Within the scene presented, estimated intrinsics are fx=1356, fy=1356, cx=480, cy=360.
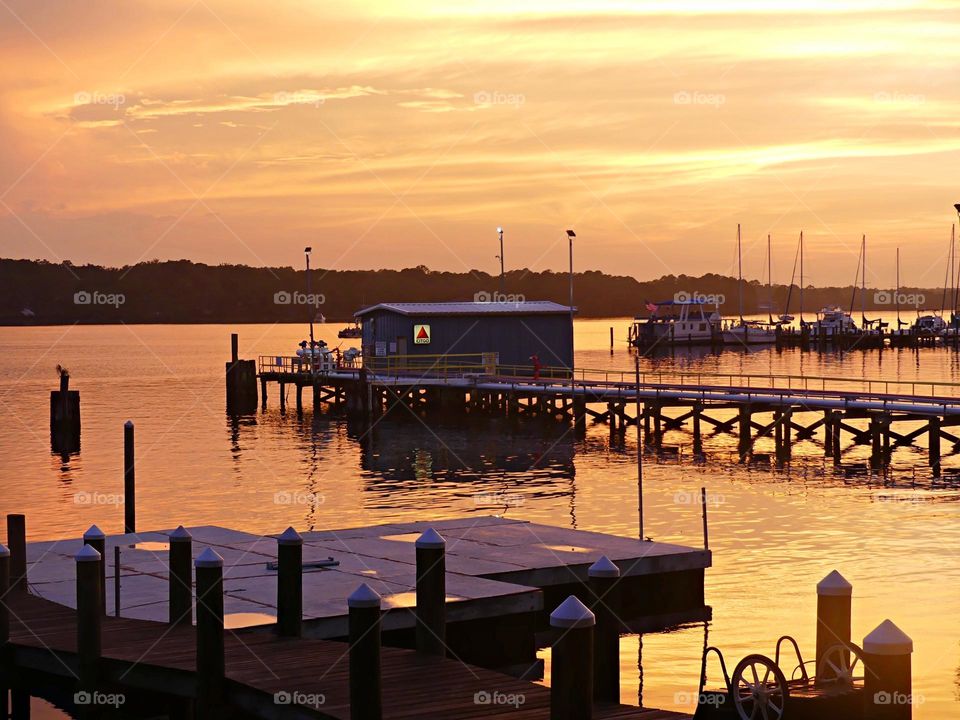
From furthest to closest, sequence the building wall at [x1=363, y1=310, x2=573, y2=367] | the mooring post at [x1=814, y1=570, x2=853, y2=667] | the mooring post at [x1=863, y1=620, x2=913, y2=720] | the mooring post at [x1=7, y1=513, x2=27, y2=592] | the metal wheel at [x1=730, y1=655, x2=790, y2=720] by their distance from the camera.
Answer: the building wall at [x1=363, y1=310, x2=573, y2=367]
the mooring post at [x1=7, y1=513, x2=27, y2=592]
the mooring post at [x1=814, y1=570, x2=853, y2=667]
the metal wheel at [x1=730, y1=655, x2=790, y2=720]
the mooring post at [x1=863, y1=620, x2=913, y2=720]

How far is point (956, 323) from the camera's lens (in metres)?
186

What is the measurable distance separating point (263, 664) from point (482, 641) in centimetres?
516

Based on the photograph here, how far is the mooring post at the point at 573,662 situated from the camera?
465 inches

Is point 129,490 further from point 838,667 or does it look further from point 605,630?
point 838,667

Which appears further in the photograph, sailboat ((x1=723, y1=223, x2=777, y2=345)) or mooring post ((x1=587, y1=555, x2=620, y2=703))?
sailboat ((x1=723, y1=223, x2=777, y2=345))

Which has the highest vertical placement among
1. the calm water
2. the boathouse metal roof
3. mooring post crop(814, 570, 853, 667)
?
the boathouse metal roof

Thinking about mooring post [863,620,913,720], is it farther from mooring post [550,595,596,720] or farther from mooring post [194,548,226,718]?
mooring post [194,548,226,718]

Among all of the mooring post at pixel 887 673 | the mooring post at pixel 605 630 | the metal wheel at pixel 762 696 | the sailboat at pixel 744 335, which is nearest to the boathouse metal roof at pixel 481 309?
the mooring post at pixel 605 630

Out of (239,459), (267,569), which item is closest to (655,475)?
(239,459)

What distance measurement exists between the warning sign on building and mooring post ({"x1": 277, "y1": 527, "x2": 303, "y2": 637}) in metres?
57.8

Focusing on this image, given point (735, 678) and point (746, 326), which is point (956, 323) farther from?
point (735, 678)

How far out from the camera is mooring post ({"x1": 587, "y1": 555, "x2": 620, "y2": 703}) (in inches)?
559

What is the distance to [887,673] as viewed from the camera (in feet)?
36.0

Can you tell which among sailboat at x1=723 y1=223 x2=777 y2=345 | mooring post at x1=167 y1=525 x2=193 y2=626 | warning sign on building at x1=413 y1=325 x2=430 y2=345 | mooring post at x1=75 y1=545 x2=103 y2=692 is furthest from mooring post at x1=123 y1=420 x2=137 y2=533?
sailboat at x1=723 y1=223 x2=777 y2=345
